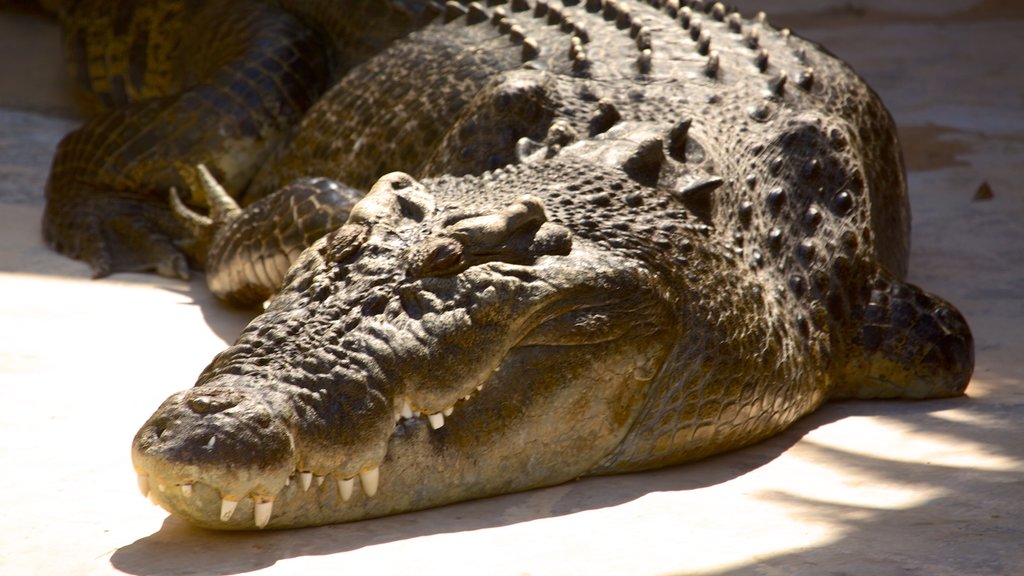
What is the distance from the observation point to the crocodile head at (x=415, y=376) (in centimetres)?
254

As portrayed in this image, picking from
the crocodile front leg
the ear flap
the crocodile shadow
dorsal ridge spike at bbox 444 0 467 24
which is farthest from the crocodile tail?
the crocodile front leg

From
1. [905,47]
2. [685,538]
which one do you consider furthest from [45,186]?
[905,47]

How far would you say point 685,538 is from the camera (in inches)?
107

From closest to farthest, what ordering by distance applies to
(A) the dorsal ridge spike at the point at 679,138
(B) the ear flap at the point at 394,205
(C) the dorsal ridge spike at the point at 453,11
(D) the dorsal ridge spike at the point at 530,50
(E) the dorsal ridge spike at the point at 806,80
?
(B) the ear flap at the point at 394,205 → (A) the dorsal ridge spike at the point at 679,138 → (E) the dorsal ridge spike at the point at 806,80 → (D) the dorsal ridge spike at the point at 530,50 → (C) the dorsal ridge spike at the point at 453,11

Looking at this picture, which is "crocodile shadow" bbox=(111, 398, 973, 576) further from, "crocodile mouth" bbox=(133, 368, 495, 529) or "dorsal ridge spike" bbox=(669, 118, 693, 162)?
"dorsal ridge spike" bbox=(669, 118, 693, 162)

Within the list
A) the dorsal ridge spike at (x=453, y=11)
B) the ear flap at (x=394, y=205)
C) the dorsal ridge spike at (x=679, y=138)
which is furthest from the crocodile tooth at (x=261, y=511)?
the dorsal ridge spike at (x=453, y=11)

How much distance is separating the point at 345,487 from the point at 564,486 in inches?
23.2

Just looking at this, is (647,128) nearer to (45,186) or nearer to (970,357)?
(970,357)

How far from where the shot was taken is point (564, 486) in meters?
3.04

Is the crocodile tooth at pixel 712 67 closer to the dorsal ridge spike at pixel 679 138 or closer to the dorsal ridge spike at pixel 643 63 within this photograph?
the dorsal ridge spike at pixel 643 63

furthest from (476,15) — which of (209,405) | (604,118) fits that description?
(209,405)

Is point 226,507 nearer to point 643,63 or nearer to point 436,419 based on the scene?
point 436,419

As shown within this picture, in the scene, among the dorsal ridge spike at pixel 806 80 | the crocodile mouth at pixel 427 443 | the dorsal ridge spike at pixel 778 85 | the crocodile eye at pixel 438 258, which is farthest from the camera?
the dorsal ridge spike at pixel 806 80

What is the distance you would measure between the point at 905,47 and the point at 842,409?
20.6 feet
